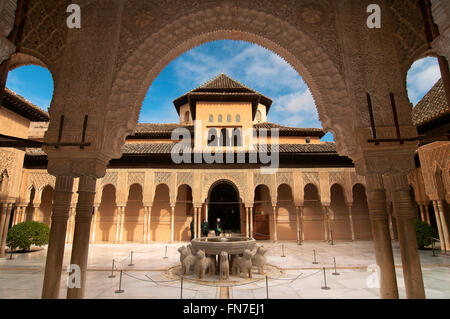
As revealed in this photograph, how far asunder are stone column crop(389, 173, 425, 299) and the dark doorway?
58.1ft

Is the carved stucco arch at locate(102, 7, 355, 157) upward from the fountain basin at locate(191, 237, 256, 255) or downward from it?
upward

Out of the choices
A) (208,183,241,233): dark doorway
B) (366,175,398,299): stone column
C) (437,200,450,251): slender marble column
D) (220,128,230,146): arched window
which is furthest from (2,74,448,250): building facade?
(366,175,398,299): stone column

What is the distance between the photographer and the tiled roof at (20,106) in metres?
9.44

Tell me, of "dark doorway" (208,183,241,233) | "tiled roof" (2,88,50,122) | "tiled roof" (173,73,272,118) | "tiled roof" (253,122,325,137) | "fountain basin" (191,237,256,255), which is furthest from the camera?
"dark doorway" (208,183,241,233)

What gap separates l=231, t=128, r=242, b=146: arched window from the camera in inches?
666

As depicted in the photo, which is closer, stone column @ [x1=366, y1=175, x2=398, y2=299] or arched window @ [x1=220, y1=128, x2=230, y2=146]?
stone column @ [x1=366, y1=175, x2=398, y2=299]

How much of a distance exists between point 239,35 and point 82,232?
4.32 meters

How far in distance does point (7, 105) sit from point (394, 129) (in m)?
13.1

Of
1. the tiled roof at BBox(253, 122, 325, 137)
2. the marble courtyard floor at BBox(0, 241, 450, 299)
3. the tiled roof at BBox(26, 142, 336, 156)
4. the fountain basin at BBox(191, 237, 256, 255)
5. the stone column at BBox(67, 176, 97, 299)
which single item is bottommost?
the marble courtyard floor at BBox(0, 241, 450, 299)

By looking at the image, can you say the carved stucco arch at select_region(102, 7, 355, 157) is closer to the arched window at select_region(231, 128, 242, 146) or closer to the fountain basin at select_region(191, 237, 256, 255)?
the fountain basin at select_region(191, 237, 256, 255)

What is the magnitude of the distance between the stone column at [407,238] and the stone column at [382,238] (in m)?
0.15

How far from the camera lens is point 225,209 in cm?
2138

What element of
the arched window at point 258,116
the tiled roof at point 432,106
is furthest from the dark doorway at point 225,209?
the tiled roof at point 432,106

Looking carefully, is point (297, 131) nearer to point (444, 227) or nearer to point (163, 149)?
point (163, 149)
